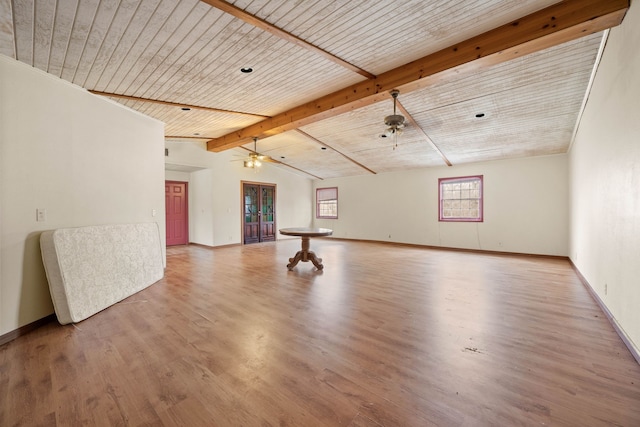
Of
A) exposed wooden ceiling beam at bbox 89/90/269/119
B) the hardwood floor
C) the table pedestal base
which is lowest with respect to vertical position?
the hardwood floor

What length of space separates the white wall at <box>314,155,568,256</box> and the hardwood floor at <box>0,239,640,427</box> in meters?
3.29

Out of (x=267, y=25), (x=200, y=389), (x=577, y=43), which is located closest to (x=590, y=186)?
(x=577, y=43)

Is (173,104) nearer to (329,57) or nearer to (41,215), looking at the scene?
(41,215)

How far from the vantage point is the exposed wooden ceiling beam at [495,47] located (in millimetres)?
2342

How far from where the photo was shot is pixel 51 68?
2715 mm

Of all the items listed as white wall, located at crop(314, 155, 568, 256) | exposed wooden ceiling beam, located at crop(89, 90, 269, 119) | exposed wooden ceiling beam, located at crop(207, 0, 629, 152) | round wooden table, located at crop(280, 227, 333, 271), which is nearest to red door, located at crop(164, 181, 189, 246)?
exposed wooden ceiling beam, located at crop(89, 90, 269, 119)

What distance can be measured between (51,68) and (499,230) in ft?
28.3

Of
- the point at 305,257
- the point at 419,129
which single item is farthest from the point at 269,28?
the point at 419,129

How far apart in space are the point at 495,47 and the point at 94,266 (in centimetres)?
A: 501

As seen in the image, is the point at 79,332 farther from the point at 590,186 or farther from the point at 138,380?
the point at 590,186

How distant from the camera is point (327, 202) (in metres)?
10.6

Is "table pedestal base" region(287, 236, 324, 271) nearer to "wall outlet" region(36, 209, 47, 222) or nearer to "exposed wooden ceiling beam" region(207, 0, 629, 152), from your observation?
"exposed wooden ceiling beam" region(207, 0, 629, 152)

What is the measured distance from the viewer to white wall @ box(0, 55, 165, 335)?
2.38 m

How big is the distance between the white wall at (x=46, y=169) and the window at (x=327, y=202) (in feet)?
23.7
